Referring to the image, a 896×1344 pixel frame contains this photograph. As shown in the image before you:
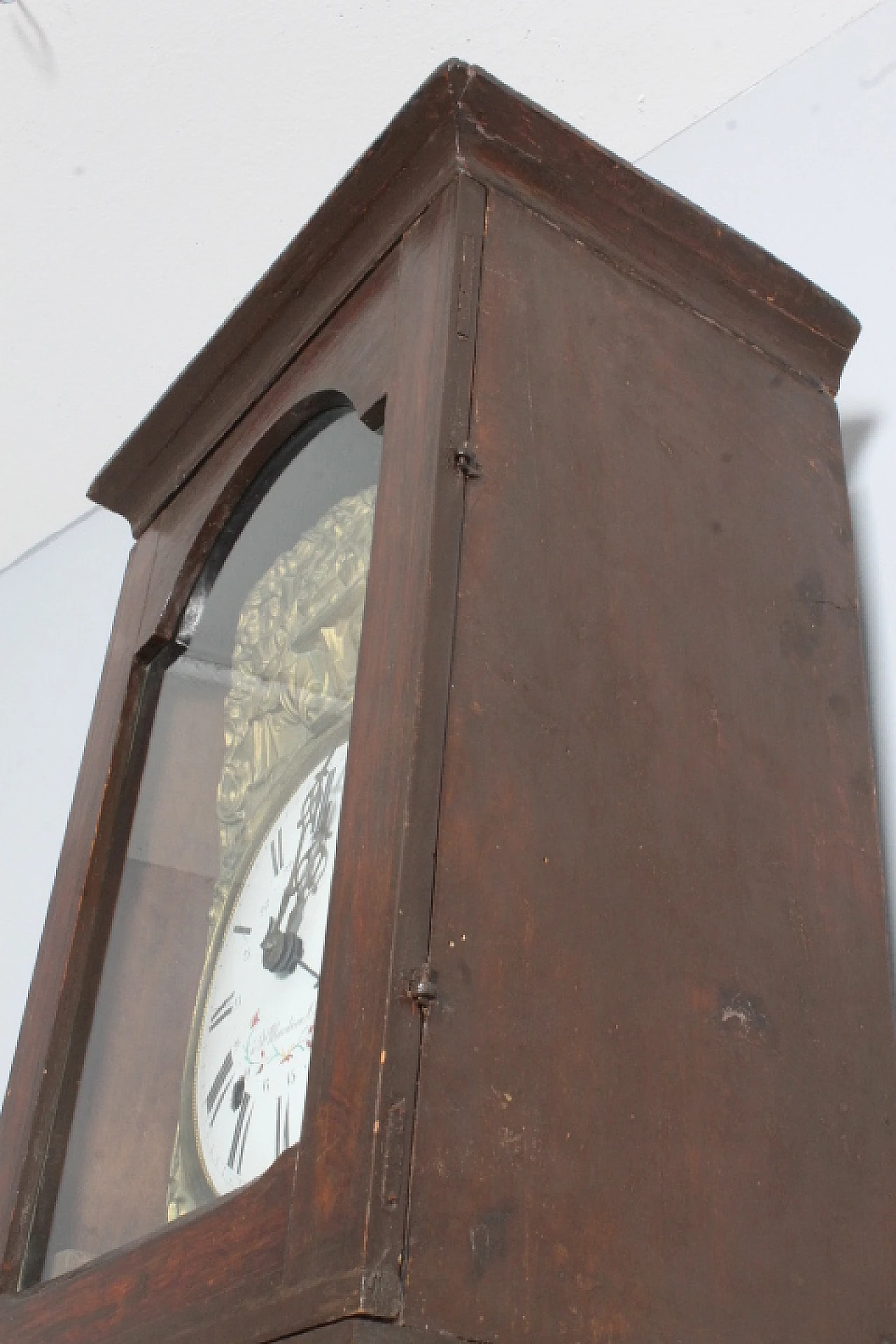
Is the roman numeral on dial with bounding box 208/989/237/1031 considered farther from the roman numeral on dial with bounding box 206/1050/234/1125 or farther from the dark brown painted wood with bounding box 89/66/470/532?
the dark brown painted wood with bounding box 89/66/470/532

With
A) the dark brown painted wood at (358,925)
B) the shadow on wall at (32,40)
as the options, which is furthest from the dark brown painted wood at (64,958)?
the shadow on wall at (32,40)

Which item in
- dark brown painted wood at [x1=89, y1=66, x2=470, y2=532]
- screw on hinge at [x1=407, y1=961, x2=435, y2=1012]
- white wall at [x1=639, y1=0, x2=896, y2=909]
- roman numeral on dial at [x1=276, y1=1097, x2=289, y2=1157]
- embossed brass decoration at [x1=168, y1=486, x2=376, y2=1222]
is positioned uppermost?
white wall at [x1=639, y1=0, x2=896, y2=909]

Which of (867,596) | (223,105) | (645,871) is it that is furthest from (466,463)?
(223,105)

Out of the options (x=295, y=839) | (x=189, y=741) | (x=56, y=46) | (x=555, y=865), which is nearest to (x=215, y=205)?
(x=56, y=46)

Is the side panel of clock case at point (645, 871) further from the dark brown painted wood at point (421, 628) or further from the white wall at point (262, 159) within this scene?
the white wall at point (262, 159)

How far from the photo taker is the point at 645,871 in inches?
26.6

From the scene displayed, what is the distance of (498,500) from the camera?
27.9 inches

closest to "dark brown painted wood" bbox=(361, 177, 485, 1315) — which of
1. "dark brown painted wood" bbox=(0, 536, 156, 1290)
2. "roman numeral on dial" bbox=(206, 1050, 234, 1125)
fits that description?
"roman numeral on dial" bbox=(206, 1050, 234, 1125)

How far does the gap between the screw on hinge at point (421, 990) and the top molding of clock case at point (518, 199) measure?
16.4 inches

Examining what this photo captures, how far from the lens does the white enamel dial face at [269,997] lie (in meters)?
0.69

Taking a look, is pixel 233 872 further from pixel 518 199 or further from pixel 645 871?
pixel 518 199

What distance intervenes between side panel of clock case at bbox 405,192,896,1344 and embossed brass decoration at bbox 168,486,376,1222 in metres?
0.10

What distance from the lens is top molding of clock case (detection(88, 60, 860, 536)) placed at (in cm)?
80

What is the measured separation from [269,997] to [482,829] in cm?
19
